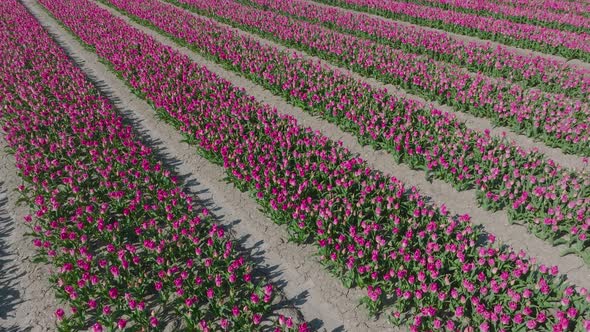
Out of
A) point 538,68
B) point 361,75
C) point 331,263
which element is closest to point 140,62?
point 361,75

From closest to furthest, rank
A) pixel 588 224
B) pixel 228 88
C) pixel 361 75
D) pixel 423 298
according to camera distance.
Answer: pixel 423 298
pixel 588 224
pixel 228 88
pixel 361 75

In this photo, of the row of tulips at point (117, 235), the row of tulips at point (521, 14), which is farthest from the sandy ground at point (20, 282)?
the row of tulips at point (521, 14)

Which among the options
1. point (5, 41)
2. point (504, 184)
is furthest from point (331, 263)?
point (5, 41)

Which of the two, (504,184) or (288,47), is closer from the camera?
(504,184)

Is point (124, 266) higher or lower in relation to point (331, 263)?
higher

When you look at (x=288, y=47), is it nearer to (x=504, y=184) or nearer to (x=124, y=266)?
(x=504, y=184)

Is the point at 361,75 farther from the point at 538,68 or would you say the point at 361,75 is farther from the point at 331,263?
the point at 331,263

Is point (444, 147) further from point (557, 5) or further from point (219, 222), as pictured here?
point (557, 5)

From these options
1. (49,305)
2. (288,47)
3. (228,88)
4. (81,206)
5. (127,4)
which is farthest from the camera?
(127,4)
